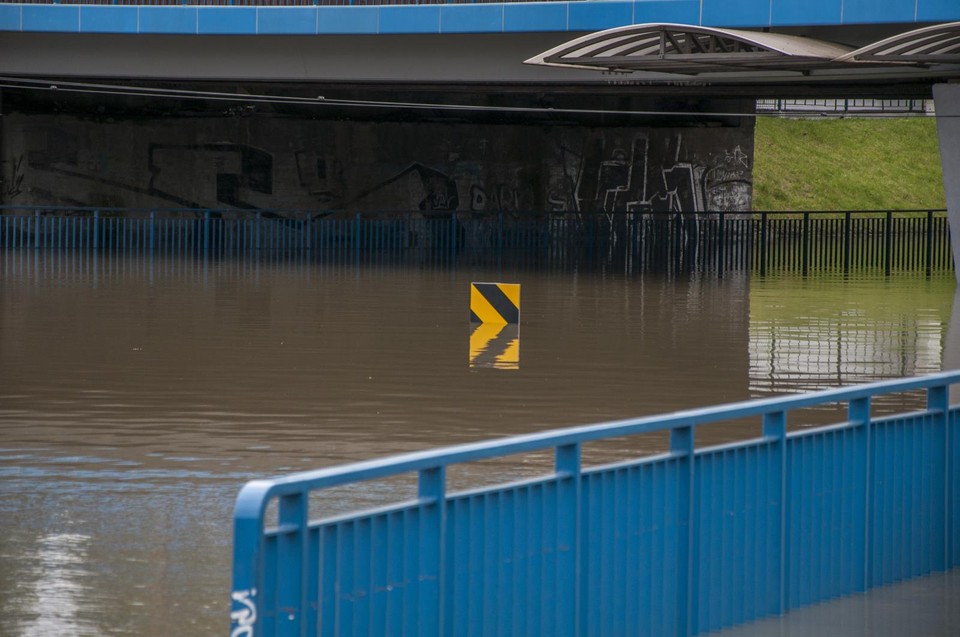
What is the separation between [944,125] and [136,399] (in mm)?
18081

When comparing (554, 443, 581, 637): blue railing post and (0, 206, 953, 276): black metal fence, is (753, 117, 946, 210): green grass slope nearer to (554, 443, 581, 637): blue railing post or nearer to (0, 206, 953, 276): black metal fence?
(0, 206, 953, 276): black metal fence

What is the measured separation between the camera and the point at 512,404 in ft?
41.1

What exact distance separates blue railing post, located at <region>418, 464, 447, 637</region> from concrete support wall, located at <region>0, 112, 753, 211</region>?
36623mm

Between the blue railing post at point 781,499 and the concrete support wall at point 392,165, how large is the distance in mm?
35128

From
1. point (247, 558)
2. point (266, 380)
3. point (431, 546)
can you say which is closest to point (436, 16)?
point (266, 380)

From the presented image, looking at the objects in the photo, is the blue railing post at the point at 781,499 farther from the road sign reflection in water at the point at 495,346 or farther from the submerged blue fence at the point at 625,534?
the road sign reflection in water at the point at 495,346

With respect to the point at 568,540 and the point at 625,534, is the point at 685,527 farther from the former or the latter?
the point at 568,540

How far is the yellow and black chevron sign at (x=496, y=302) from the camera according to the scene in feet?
62.8

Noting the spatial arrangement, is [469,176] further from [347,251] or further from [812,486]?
[812,486]

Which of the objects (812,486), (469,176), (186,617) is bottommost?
(186,617)

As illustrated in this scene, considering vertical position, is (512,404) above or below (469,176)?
below

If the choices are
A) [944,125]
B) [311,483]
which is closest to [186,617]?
[311,483]

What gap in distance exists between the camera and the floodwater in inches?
290

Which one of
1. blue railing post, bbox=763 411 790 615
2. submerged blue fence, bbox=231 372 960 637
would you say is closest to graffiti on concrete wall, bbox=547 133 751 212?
submerged blue fence, bbox=231 372 960 637
